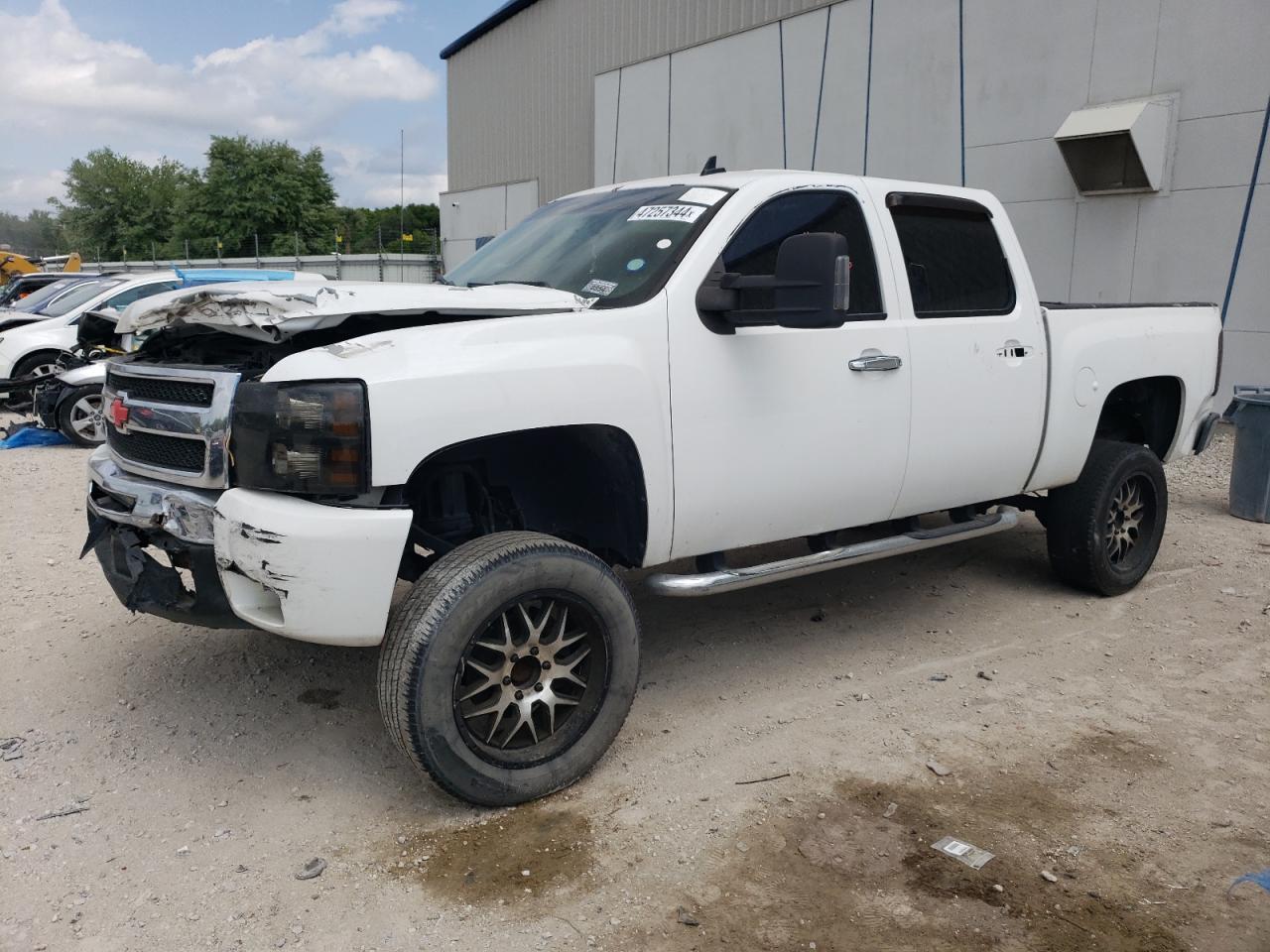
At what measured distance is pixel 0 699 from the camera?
407 centimetres

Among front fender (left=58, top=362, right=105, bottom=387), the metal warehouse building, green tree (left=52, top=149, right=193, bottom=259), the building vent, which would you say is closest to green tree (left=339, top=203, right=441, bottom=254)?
green tree (left=52, top=149, right=193, bottom=259)

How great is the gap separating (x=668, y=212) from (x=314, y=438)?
1739mm

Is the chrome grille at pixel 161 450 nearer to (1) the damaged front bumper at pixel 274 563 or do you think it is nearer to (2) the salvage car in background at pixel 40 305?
(1) the damaged front bumper at pixel 274 563

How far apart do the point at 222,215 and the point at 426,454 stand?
200 ft

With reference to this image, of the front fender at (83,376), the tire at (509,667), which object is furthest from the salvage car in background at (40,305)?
the tire at (509,667)

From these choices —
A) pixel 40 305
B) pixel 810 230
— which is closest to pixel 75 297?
pixel 40 305

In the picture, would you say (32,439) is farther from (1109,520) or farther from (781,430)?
(1109,520)

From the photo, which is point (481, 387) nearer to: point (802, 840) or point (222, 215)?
point (802, 840)

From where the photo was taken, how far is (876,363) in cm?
405

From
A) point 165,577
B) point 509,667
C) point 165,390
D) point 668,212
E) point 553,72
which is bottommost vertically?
point 509,667

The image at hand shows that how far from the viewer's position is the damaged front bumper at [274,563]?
2.86 metres

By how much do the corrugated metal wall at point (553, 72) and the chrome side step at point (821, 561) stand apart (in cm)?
1114

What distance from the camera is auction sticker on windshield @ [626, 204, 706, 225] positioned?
12.5 feet

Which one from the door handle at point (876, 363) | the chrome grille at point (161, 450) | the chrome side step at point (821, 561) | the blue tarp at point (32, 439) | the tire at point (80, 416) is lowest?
the blue tarp at point (32, 439)
